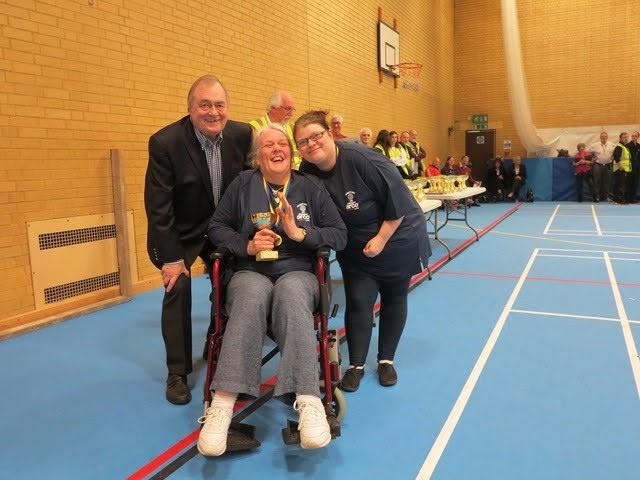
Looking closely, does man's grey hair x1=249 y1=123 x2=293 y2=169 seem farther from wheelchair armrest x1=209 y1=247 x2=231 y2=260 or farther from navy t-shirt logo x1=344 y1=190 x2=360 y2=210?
wheelchair armrest x1=209 y1=247 x2=231 y2=260

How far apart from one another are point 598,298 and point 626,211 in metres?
7.37

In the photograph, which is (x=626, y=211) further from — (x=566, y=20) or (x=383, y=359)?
(x=383, y=359)

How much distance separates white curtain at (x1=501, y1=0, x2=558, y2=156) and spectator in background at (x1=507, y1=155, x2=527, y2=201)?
2.54 ft

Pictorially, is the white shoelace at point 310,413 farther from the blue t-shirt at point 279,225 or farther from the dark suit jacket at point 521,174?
the dark suit jacket at point 521,174

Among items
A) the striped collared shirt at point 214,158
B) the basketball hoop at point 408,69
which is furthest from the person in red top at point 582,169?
the striped collared shirt at point 214,158

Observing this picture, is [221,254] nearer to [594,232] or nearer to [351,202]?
[351,202]

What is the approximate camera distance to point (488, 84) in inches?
596

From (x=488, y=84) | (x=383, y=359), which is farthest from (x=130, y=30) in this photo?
(x=488, y=84)

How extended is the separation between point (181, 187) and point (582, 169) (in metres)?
12.5

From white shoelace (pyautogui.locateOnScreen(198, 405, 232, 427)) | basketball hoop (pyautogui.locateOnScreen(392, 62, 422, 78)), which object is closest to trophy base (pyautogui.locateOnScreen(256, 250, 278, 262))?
white shoelace (pyautogui.locateOnScreen(198, 405, 232, 427))

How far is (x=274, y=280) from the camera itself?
2.22 meters

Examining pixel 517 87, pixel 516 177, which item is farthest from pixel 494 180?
pixel 517 87

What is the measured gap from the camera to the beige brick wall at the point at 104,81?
3715 mm

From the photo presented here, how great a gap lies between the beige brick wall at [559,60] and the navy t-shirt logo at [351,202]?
1382 centimetres
